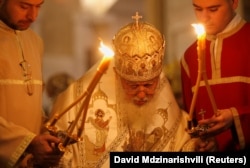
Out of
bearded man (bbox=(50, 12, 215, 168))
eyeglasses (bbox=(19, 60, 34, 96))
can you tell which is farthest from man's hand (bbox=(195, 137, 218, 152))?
eyeglasses (bbox=(19, 60, 34, 96))

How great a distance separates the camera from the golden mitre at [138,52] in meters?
2.88

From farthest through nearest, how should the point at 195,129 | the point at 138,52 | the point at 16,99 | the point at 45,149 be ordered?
the point at 138,52, the point at 16,99, the point at 195,129, the point at 45,149

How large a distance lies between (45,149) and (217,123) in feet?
2.55

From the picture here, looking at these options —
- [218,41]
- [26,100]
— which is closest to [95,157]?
[26,100]

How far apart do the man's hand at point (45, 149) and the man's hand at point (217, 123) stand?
2.16 ft

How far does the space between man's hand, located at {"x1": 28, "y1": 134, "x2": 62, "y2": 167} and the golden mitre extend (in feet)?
1.89

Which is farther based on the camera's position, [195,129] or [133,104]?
[133,104]

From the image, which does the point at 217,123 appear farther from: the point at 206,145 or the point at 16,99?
the point at 16,99

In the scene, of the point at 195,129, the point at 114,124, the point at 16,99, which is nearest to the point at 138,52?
the point at 114,124

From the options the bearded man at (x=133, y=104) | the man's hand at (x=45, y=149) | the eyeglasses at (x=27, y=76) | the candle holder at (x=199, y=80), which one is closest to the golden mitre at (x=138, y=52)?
the bearded man at (x=133, y=104)

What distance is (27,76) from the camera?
9.14 ft

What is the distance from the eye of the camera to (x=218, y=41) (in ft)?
9.70

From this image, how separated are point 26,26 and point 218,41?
95 cm

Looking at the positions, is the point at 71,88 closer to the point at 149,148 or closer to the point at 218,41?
the point at 149,148
